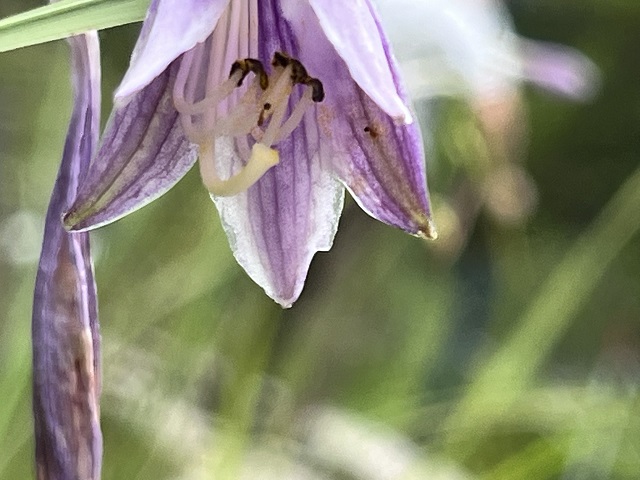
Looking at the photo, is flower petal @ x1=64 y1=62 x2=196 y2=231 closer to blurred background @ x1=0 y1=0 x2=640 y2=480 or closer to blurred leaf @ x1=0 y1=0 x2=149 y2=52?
blurred leaf @ x1=0 y1=0 x2=149 y2=52

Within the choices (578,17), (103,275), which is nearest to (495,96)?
(578,17)

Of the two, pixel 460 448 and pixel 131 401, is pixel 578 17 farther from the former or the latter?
pixel 131 401

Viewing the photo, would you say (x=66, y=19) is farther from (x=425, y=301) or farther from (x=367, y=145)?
(x=425, y=301)

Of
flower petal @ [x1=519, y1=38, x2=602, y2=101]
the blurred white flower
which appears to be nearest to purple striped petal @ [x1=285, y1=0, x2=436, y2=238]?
the blurred white flower

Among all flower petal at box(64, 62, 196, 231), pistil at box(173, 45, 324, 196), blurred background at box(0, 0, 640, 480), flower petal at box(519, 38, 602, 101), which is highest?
flower petal at box(519, 38, 602, 101)

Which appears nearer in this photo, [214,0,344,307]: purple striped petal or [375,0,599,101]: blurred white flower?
[214,0,344,307]: purple striped petal

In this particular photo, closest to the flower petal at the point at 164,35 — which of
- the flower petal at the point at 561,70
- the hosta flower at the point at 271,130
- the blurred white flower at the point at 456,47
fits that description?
the hosta flower at the point at 271,130

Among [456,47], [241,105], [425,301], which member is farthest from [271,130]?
[425,301]

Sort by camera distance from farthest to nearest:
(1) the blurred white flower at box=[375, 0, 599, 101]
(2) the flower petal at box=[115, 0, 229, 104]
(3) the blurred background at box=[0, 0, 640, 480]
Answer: (3) the blurred background at box=[0, 0, 640, 480], (1) the blurred white flower at box=[375, 0, 599, 101], (2) the flower petal at box=[115, 0, 229, 104]
